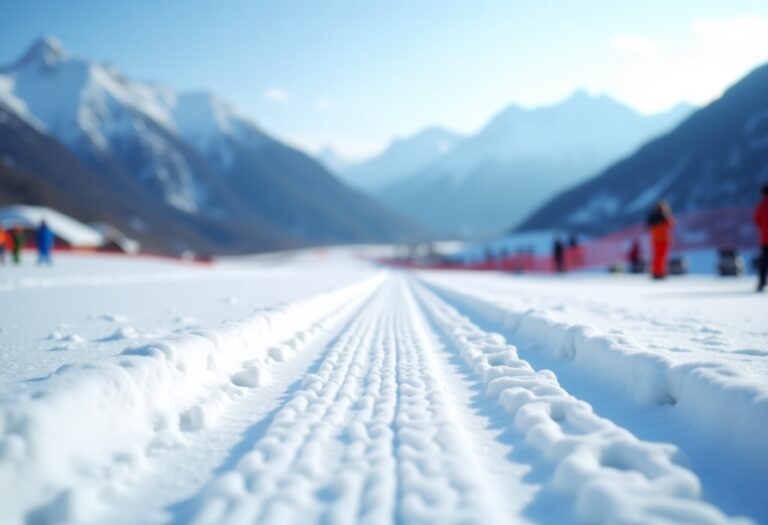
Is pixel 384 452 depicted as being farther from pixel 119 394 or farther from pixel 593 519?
pixel 119 394

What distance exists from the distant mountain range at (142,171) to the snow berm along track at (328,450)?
112513 millimetres

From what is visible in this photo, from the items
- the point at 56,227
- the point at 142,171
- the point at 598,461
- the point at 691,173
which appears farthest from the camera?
the point at 142,171

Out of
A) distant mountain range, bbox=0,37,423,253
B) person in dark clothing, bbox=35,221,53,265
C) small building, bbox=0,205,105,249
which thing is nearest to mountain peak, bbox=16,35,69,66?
distant mountain range, bbox=0,37,423,253

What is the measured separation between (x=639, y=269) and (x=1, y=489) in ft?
82.1

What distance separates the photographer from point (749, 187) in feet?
213

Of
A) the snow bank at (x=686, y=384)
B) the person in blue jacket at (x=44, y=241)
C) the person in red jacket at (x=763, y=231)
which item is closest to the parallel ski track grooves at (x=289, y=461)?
the snow bank at (x=686, y=384)

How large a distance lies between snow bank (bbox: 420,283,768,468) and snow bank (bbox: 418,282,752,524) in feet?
1.10

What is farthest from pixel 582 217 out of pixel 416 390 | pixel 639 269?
pixel 416 390

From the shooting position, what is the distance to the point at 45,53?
594 ft

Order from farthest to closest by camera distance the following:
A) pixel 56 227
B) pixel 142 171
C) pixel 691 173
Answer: pixel 142 171 → pixel 691 173 → pixel 56 227

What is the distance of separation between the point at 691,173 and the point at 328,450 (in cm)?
9433

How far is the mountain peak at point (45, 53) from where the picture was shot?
178m

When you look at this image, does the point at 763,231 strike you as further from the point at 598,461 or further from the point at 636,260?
the point at 636,260

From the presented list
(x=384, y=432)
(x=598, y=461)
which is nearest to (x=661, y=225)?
(x=598, y=461)
